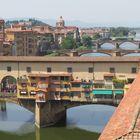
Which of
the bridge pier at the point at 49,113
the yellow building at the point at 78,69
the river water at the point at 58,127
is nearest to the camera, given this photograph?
the river water at the point at 58,127

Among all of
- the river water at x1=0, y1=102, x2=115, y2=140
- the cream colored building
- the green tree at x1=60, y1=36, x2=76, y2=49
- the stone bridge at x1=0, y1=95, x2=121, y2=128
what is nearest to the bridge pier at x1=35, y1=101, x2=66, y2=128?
the stone bridge at x1=0, y1=95, x2=121, y2=128

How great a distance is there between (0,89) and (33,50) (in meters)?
46.4

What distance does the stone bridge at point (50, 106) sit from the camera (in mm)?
28031

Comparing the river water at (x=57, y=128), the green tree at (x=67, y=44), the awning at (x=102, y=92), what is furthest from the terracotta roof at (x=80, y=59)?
the green tree at (x=67, y=44)

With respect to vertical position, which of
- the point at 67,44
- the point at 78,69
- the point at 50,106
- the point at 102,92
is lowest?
the point at 67,44

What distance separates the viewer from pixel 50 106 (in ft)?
94.8

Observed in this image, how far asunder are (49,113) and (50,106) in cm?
50

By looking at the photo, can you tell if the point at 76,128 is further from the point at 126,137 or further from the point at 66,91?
the point at 126,137

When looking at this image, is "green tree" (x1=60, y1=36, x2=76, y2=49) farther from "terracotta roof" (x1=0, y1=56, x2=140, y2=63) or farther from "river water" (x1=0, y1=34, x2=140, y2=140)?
"terracotta roof" (x1=0, y1=56, x2=140, y2=63)

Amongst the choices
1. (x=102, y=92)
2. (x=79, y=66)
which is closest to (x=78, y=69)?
(x=79, y=66)

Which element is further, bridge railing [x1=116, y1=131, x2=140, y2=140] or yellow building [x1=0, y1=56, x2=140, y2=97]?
yellow building [x1=0, y1=56, x2=140, y2=97]

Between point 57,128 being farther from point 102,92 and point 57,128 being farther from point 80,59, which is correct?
point 80,59

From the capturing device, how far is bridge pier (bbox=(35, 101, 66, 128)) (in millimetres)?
28031

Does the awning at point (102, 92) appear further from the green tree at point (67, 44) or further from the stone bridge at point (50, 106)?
the green tree at point (67, 44)
